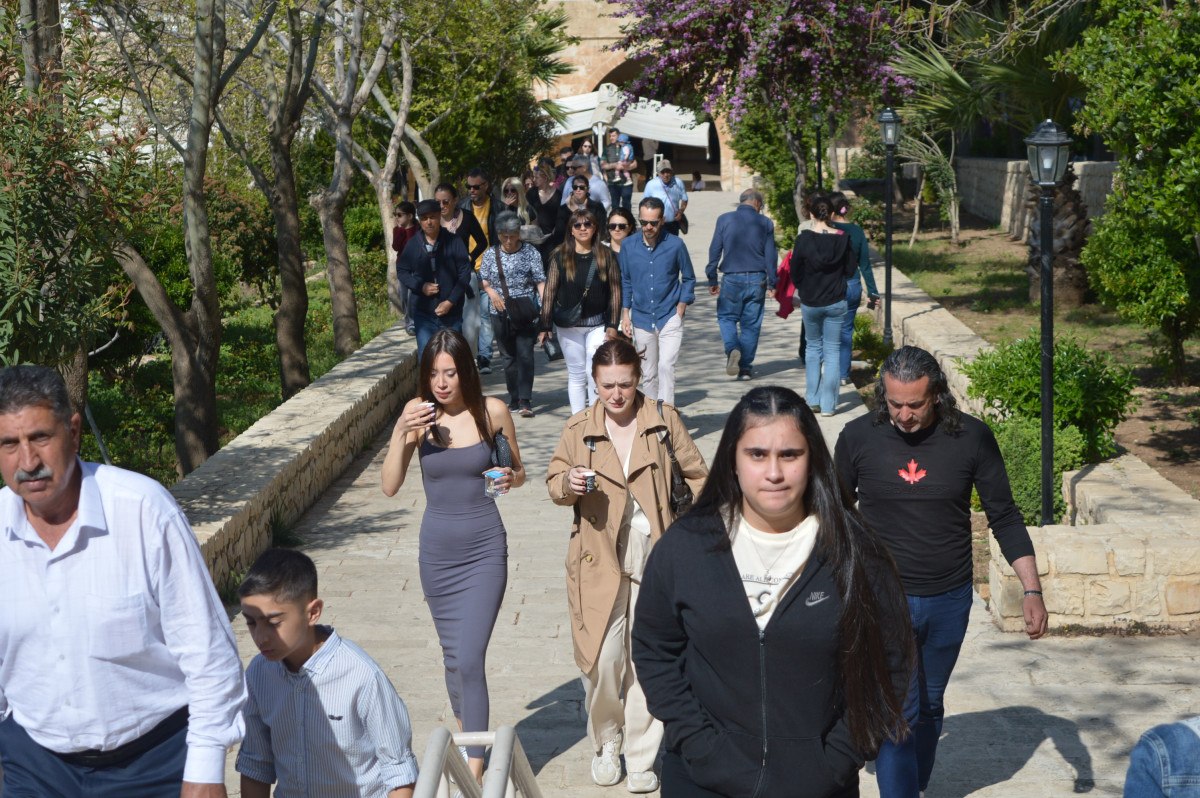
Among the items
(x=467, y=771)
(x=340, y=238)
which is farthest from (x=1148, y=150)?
(x=340, y=238)

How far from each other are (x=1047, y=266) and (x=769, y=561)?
535cm

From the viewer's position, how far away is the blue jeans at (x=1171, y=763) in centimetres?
192

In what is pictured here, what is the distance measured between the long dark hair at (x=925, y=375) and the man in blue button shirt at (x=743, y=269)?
320 inches

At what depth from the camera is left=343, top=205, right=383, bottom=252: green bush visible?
88.0 feet

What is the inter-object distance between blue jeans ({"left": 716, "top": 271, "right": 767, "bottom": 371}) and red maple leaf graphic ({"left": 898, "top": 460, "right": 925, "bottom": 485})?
8.72m

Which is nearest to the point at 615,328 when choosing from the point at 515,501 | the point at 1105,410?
the point at 515,501

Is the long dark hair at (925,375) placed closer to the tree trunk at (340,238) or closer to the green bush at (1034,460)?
the green bush at (1034,460)

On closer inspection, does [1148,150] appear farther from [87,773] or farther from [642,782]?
[87,773]

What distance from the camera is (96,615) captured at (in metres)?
3.34

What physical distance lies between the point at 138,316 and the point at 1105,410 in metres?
10.1

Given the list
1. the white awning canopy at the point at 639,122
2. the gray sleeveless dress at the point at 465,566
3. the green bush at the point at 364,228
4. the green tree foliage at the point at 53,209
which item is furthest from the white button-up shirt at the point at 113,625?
the white awning canopy at the point at 639,122

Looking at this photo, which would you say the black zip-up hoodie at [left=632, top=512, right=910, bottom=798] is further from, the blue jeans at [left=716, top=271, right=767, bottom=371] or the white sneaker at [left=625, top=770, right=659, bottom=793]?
the blue jeans at [left=716, top=271, right=767, bottom=371]

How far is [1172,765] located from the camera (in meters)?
1.93

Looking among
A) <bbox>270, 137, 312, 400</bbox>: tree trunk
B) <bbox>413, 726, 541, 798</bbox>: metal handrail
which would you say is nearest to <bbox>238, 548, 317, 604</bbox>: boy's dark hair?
<bbox>413, 726, 541, 798</bbox>: metal handrail
